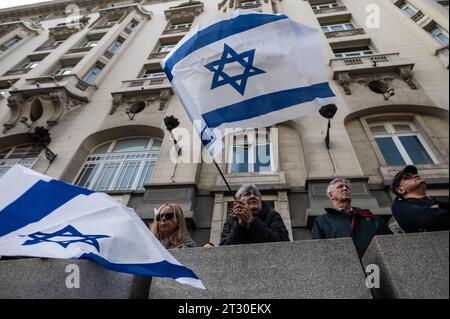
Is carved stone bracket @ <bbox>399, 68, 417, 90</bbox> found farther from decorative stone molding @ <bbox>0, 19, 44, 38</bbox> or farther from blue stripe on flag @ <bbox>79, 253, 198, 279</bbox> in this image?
decorative stone molding @ <bbox>0, 19, 44, 38</bbox>

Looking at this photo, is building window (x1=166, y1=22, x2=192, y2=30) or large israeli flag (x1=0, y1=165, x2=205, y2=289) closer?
large israeli flag (x1=0, y1=165, x2=205, y2=289)

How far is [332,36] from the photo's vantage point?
15.8 m

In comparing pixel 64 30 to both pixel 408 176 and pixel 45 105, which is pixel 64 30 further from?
pixel 408 176

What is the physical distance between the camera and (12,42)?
23.3m

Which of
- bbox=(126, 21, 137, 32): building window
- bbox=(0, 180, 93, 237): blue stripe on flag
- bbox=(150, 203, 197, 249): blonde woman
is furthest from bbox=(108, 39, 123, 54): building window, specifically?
bbox=(150, 203, 197, 249): blonde woman

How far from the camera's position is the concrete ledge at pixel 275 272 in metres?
2.77

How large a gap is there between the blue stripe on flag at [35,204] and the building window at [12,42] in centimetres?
2623

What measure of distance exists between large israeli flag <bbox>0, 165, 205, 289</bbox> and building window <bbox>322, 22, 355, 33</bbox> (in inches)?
728

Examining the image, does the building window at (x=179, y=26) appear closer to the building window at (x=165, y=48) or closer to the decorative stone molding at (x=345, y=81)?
the building window at (x=165, y=48)

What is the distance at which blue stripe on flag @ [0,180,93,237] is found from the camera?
3.72 metres

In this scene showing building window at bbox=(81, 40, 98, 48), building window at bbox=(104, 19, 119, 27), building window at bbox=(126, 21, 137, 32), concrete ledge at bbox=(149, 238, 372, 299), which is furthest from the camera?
building window at bbox=(104, 19, 119, 27)

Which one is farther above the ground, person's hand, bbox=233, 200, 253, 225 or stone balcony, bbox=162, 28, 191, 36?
stone balcony, bbox=162, 28, 191, 36

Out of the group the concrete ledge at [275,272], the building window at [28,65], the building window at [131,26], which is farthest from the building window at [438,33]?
the building window at [28,65]
